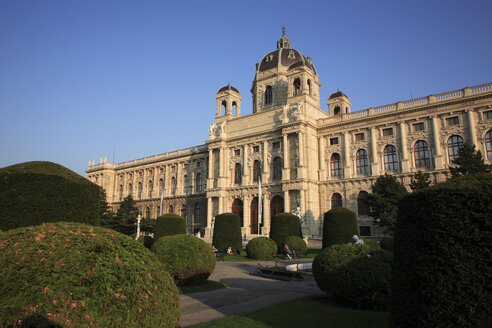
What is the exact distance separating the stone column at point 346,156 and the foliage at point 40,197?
32.6m

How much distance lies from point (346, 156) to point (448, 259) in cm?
3620

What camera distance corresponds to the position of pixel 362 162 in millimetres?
39031

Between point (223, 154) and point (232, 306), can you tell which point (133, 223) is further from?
point (232, 306)

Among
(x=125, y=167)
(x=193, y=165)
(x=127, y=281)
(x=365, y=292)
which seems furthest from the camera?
(x=125, y=167)

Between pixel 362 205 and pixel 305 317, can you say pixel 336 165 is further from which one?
pixel 305 317

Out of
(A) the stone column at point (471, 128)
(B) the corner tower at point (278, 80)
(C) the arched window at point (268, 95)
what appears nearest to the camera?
(A) the stone column at point (471, 128)

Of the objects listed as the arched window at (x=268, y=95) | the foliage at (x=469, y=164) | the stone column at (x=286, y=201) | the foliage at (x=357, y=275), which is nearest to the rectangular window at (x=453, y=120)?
the foliage at (x=469, y=164)

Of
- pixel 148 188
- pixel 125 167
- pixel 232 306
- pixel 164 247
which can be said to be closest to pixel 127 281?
pixel 232 306

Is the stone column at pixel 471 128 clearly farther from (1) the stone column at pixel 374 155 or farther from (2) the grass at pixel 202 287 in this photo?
(2) the grass at pixel 202 287

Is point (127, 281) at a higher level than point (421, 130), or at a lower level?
lower

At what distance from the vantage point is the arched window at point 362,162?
38.7 metres

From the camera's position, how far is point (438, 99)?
34.9 meters

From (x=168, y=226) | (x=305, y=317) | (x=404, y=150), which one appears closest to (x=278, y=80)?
(x=404, y=150)

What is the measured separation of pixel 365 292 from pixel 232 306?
11.6ft
